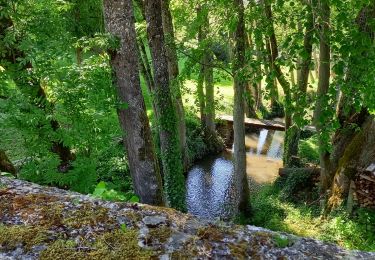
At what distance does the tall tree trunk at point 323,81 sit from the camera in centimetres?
666

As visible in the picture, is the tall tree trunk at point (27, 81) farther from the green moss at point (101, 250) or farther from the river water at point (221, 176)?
the river water at point (221, 176)

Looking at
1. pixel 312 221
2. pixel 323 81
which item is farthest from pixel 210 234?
pixel 312 221

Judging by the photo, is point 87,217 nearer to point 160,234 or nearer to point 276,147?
point 160,234

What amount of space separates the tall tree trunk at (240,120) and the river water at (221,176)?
6.29 feet

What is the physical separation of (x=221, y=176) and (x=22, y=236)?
50.5 feet

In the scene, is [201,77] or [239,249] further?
[201,77]

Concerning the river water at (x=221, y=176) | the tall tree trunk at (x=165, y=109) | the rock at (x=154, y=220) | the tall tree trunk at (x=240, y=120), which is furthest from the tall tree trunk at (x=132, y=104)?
the river water at (x=221, y=176)

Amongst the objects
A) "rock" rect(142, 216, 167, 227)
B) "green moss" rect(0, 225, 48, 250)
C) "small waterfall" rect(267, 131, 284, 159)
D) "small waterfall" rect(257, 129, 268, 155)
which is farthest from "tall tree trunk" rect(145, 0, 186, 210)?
"small waterfall" rect(257, 129, 268, 155)

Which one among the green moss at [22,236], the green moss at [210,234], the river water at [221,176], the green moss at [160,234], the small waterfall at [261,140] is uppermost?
the green moss at [22,236]

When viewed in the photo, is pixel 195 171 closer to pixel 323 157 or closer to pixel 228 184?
pixel 228 184

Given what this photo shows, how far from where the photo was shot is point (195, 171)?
17719mm

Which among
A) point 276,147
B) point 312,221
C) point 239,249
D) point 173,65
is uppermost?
point 173,65

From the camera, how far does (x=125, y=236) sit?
2518 millimetres

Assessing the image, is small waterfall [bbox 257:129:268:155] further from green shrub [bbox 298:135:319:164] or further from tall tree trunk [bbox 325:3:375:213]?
tall tree trunk [bbox 325:3:375:213]
